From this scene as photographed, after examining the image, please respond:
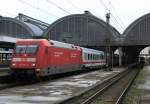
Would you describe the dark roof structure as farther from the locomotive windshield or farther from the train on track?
the locomotive windshield

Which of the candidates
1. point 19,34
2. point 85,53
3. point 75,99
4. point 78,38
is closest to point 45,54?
point 75,99

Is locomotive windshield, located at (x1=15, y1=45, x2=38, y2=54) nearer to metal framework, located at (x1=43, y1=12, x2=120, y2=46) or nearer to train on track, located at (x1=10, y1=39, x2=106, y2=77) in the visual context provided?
train on track, located at (x1=10, y1=39, x2=106, y2=77)

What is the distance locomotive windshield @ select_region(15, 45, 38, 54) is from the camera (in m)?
27.1

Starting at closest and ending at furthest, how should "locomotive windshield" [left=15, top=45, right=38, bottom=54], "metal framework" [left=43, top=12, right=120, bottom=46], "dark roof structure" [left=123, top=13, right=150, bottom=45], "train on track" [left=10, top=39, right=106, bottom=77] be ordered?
1. "train on track" [left=10, top=39, right=106, bottom=77]
2. "locomotive windshield" [left=15, top=45, right=38, bottom=54]
3. "dark roof structure" [left=123, top=13, right=150, bottom=45]
4. "metal framework" [left=43, top=12, right=120, bottom=46]

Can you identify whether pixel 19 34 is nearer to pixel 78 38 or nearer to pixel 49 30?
pixel 49 30

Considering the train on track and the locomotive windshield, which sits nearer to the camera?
the train on track

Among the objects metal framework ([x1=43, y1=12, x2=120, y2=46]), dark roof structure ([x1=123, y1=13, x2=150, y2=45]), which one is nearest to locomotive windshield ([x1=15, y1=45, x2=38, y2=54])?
dark roof structure ([x1=123, y1=13, x2=150, y2=45])

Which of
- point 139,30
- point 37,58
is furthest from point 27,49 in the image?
point 139,30

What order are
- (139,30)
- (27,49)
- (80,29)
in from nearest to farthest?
(27,49)
(139,30)
(80,29)

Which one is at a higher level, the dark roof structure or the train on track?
the dark roof structure

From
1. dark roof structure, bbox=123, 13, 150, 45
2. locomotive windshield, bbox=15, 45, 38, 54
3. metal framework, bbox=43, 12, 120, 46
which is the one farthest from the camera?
metal framework, bbox=43, 12, 120, 46

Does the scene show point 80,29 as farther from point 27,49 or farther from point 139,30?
point 27,49

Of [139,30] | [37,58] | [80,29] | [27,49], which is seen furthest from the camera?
[80,29]

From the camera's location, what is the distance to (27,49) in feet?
90.0
